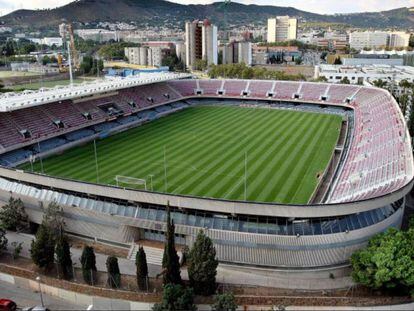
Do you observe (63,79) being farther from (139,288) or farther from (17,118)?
(139,288)

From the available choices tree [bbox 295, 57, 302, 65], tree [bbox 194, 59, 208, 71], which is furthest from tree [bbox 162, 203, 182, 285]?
tree [bbox 295, 57, 302, 65]

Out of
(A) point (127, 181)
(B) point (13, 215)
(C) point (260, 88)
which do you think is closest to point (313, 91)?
(C) point (260, 88)

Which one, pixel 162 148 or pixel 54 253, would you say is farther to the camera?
pixel 162 148

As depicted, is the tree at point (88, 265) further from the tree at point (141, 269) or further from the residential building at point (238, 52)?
the residential building at point (238, 52)

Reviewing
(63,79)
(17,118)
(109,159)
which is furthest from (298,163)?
(63,79)

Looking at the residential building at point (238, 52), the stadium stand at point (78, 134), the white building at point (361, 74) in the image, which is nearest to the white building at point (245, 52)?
the residential building at point (238, 52)

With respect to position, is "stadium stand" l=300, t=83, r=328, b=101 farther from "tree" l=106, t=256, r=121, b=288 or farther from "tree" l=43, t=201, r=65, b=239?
"tree" l=106, t=256, r=121, b=288

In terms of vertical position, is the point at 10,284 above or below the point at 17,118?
below
